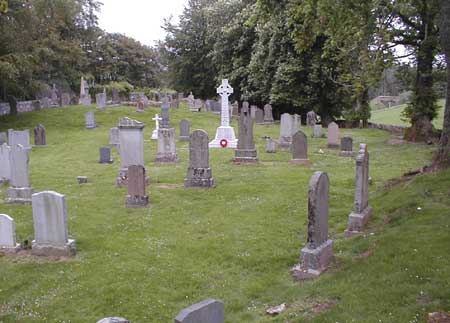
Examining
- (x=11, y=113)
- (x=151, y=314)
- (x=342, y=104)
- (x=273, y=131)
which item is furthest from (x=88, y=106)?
(x=151, y=314)

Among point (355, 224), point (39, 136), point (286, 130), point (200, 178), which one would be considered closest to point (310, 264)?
point (355, 224)

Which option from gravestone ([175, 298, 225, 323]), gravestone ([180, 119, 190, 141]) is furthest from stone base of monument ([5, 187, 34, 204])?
gravestone ([180, 119, 190, 141])

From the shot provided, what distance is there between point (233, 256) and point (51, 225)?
3.50 meters

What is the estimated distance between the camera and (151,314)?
6578mm

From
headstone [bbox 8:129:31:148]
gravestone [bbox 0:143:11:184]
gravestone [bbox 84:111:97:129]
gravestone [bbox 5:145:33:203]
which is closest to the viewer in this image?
gravestone [bbox 5:145:33:203]

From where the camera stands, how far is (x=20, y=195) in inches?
501

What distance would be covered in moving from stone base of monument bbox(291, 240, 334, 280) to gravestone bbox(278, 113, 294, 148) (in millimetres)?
13784

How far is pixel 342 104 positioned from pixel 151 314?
3024 centimetres

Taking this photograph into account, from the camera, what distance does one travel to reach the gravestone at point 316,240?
7449 millimetres

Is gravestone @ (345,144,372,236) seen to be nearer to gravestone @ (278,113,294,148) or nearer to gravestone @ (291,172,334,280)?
gravestone @ (291,172,334,280)

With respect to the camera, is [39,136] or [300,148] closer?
[300,148]

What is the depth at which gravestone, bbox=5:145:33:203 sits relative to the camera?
12.3 metres

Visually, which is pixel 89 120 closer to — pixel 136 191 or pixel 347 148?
pixel 347 148

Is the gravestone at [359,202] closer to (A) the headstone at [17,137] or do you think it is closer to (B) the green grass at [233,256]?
(B) the green grass at [233,256]
